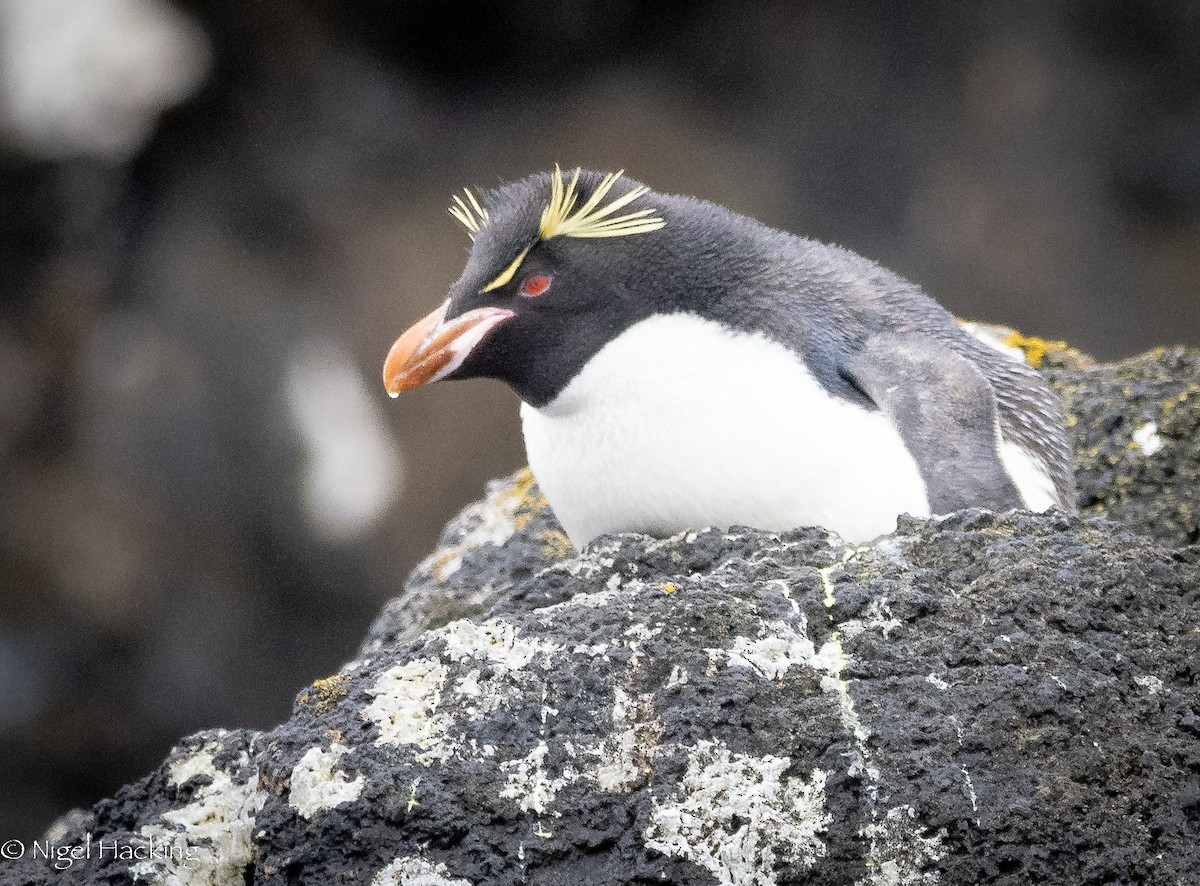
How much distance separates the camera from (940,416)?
210 centimetres

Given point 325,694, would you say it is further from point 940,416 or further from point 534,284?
point 940,416

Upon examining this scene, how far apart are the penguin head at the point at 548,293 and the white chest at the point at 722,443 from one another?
4cm

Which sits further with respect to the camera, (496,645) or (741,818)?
(496,645)

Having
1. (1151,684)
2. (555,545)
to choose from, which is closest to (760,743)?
(1151,684)

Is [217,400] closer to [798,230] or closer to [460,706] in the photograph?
[798,230]

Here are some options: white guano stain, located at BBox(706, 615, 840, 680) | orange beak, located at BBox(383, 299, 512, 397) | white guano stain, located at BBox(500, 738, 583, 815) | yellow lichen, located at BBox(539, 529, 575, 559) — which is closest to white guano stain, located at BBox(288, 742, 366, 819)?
white guano stain, located at BBox(500, 738, 583, 815)

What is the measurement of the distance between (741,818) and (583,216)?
3.44 ft

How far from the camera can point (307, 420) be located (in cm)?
590

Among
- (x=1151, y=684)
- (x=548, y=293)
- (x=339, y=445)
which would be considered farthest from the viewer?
(x=339, y=445)

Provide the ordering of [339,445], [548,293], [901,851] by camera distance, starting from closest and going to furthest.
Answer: [901,851] → [548,293] → [339,445]

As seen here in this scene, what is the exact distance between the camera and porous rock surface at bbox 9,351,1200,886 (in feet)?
4.73

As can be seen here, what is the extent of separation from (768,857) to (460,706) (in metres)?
0.40

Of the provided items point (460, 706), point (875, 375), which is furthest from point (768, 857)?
point (875, 375)

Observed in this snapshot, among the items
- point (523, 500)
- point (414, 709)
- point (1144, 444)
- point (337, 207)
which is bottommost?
point (414, 709)
